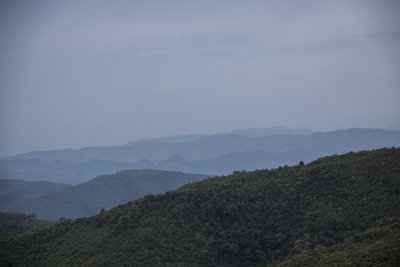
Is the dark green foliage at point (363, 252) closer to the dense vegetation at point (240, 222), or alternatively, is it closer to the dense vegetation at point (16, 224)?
the dense vegetation at point (240, 222)

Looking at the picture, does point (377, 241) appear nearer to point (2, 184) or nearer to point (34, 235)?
point (34, 235)

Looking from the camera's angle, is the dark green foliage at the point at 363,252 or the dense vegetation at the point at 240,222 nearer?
the dark green foliage at the point at 363,252

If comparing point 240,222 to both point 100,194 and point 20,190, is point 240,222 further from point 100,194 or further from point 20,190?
point 20,190

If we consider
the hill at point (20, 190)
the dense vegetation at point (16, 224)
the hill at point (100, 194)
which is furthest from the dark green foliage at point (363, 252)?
the hill at point (20, 190)

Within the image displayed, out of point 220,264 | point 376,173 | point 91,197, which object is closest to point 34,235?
point 220,264

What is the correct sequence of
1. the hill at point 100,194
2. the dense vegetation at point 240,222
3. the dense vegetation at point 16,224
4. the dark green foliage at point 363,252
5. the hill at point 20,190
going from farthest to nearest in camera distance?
the hill at point 20,190 < the hill at point 100,194 < the dense vegetation at point 16,224 < the dense vegetation at point 240,222 < the dark green foliage at point 363,252

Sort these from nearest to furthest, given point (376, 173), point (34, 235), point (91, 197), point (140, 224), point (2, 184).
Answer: point (376, 173), point (140, 224), point (34, 235), point (91, 197), point (2, 184)
